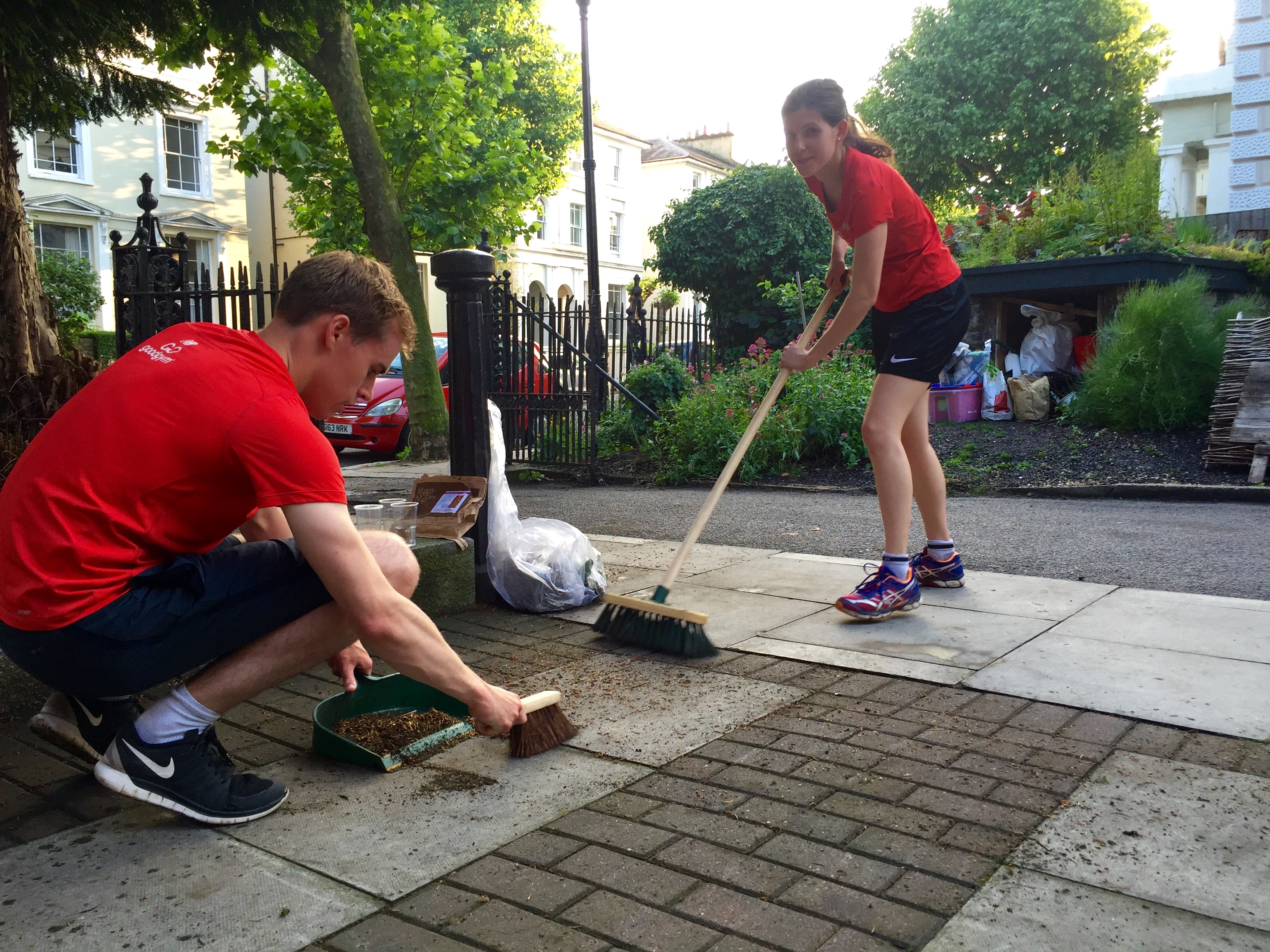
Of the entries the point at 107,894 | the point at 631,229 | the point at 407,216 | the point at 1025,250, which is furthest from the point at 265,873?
the point at 631,229

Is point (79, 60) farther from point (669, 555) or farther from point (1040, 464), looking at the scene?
point (1040, 464)

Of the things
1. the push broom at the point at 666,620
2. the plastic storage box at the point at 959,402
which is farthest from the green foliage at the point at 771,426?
the push broom at the point at 666,620

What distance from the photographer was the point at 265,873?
1.93 metres

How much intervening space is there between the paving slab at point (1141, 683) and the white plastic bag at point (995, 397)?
7065mm

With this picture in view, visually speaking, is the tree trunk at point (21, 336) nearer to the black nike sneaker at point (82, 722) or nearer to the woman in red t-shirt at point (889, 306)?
the black nike sneaker at point (82, 722)

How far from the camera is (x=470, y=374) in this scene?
425cm

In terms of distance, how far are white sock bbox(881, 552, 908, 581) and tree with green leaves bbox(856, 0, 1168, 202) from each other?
2664cm

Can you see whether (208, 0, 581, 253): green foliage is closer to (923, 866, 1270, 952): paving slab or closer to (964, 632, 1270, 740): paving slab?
(964, 632, 1270, 740): paving slab

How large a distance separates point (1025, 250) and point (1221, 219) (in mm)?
5608

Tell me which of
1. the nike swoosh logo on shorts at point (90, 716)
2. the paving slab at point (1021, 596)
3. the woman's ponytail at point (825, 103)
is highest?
the woman's ponytail at point (825, 103)

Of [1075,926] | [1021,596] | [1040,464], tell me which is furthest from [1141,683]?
[1040,464]

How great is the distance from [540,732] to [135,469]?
1.17 m

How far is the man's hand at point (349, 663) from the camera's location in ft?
8.48

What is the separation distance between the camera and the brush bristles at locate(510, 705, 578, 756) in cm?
249
